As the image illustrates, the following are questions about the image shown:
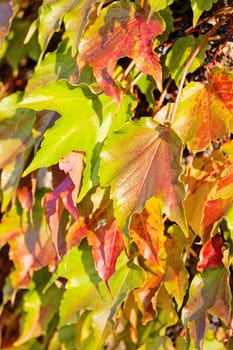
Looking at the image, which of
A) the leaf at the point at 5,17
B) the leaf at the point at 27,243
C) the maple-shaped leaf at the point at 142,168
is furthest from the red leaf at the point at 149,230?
the leaf at the point at 5,17

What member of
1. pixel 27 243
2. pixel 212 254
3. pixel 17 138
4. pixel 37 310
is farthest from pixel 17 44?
pixel 212 254

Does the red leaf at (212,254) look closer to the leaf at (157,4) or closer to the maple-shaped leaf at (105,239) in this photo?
the maple-shaped leaf at (105,239)

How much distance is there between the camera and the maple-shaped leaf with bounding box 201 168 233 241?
2.87ft

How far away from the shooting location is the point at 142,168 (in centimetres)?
87

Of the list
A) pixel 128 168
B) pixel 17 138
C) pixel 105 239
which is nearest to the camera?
pixel 128 168

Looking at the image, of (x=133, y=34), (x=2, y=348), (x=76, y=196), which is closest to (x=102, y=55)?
(x=133, y=34)

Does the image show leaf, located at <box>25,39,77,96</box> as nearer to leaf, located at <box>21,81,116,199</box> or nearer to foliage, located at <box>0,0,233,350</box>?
foliage, located at <box>0,0,233,350</box>

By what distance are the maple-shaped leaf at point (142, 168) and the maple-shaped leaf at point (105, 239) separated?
0.36 ft

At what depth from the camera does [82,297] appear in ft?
3.42

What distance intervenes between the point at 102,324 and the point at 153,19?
0.47 meters

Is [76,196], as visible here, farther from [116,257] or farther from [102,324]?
[102,324]

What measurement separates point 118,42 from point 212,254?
338 millimetres

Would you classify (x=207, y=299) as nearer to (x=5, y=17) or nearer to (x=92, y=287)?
(x=92, y=287)

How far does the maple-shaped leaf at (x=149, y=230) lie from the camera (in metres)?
0.96
